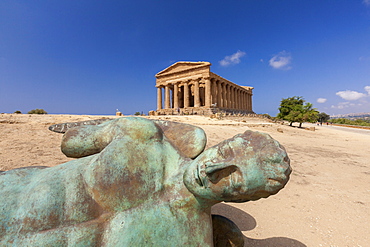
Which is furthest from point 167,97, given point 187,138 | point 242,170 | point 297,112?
point 242,170

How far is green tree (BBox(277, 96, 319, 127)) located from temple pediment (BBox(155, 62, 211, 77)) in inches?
582

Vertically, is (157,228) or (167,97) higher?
(167,97)

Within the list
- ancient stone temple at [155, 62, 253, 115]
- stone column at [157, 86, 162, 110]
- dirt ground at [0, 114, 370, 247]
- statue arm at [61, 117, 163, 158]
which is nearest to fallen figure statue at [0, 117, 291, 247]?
statue arm at [61, 117, 163, 158]

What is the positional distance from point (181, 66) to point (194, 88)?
4.40 m

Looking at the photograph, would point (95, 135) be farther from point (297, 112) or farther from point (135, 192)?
point (297, 112)

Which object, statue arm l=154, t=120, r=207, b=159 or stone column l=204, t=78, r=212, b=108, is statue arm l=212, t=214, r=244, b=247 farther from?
stone column l=204, t=78, r=212, b=108

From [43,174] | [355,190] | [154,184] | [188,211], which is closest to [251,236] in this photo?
[188,211]

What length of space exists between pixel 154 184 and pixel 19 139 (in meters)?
7.18

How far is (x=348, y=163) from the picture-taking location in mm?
6363

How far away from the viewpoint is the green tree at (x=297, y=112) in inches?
993

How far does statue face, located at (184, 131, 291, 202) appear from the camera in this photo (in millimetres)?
872

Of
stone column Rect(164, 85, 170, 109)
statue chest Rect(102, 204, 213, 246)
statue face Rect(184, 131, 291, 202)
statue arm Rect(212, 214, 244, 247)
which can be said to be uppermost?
stone column Rect(164, 85, 170, 109)

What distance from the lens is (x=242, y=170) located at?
88cm

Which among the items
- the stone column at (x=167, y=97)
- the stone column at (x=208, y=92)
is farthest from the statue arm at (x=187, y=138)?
the stone column at (x=167, y=97)
